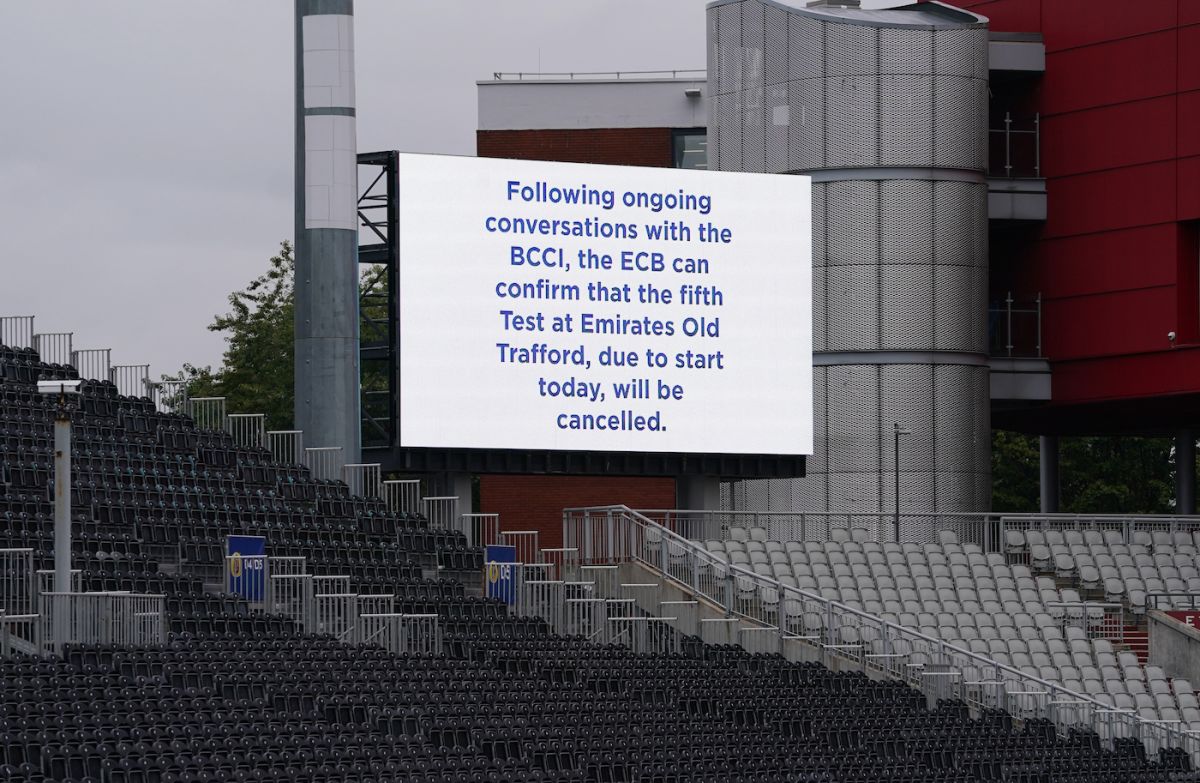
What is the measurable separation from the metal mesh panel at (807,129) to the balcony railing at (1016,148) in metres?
3.93

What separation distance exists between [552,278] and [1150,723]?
12.2m

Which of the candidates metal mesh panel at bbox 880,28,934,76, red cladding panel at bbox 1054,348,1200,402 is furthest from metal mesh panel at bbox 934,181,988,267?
red cladding panel at bbox 1054,348,1200,402

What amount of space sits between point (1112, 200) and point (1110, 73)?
2549mm

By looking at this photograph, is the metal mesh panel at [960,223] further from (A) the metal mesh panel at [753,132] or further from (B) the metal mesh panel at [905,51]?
(A) the metal mesh panel at [753,132]

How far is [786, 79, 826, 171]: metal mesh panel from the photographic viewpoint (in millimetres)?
45438

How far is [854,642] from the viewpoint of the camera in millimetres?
36125

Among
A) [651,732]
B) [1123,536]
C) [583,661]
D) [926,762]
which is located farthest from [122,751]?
[1123,536]

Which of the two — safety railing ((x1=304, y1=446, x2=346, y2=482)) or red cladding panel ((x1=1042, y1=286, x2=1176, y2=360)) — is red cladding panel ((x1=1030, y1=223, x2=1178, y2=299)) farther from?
safety railing ((x1=304, y1=446, x2=346, y2=482))

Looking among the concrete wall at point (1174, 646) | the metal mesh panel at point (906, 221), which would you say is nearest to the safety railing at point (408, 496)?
the metal mesh panel at point (906, 221)

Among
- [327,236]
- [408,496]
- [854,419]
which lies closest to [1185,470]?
[854,419]

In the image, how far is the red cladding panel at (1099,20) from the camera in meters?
45.1

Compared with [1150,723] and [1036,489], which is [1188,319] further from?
[1036,489]

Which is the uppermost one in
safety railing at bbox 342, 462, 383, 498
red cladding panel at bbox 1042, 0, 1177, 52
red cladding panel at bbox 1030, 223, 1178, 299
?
red cladding panel at bbox 1042, 0, 1177, 52

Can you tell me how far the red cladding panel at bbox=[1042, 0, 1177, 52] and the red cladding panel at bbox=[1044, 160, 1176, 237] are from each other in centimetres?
229
